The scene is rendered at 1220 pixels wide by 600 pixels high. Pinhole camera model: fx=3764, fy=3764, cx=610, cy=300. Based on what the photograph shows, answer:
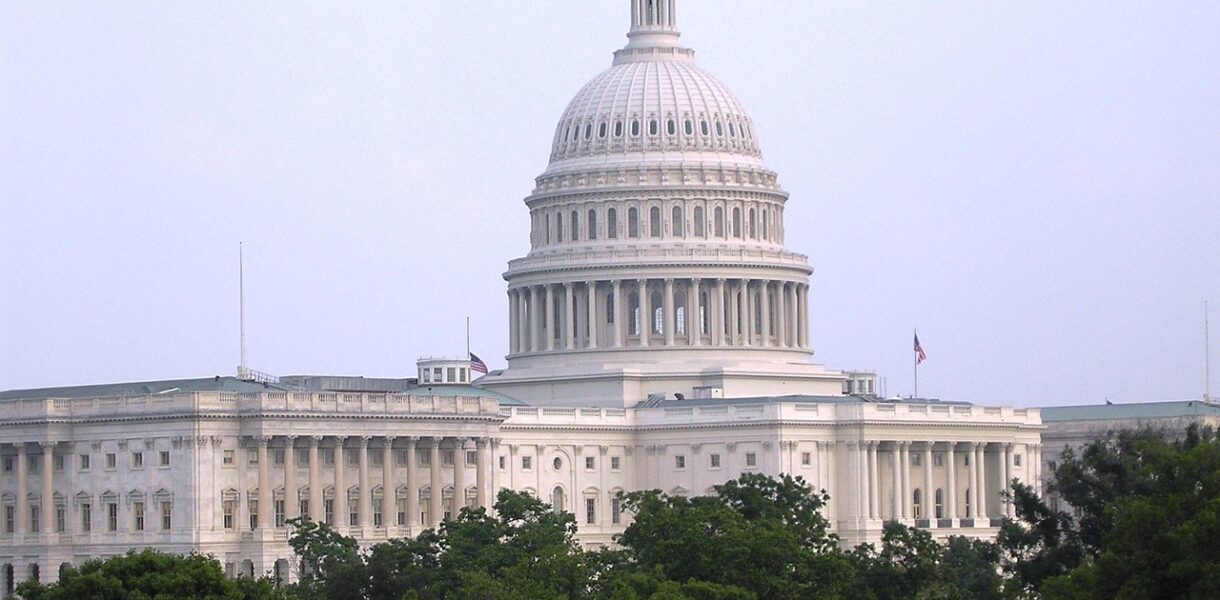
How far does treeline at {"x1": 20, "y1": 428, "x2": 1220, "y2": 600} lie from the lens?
13388cm

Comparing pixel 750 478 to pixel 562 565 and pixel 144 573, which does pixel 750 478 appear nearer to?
pixel 562 565

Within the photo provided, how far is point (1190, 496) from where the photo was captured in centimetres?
13638

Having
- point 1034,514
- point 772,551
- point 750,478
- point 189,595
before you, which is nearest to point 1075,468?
point 1034,514

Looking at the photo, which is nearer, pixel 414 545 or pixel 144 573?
pixel 144 573

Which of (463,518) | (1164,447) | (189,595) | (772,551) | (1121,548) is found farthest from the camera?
(463,518)

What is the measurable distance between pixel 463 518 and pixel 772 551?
3383 cm

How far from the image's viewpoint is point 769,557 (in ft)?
539

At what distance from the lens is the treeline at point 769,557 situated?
133875 mm

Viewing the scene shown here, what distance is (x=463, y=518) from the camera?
19438cm

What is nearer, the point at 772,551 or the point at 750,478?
the point at 772,551

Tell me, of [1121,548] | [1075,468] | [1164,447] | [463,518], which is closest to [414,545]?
[463,518]

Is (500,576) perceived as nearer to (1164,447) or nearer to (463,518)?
(463,518)

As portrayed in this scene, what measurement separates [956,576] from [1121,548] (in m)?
43.1

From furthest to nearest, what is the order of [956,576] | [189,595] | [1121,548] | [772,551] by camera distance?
1. [956,576]
2. [772,551]
3. [189,595]
4. [1121,548]
